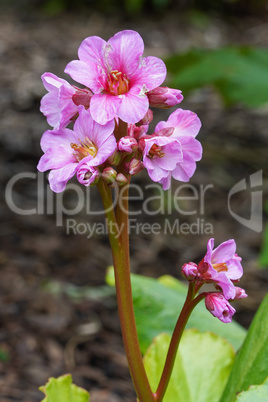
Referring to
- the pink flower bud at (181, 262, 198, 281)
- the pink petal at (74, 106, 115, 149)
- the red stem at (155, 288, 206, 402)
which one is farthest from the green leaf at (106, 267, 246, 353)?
the pink petal at (74, 106, 115, 149)

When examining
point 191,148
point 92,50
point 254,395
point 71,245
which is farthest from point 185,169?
point 71,245

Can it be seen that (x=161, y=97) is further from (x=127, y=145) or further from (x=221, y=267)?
(x=221, y=267)

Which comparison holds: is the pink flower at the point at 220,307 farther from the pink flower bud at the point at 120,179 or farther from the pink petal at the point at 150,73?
the pink petal at the point at 150,73

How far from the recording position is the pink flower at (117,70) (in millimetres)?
821

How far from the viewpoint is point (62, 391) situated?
108 centimetres

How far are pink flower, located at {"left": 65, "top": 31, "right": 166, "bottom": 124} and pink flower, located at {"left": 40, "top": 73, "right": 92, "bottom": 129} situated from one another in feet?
0.07

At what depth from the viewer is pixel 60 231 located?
110 inches

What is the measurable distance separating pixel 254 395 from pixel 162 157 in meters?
0.40

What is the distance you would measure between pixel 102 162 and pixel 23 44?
436cm

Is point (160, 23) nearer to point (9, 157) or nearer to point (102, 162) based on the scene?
point (9, 157)

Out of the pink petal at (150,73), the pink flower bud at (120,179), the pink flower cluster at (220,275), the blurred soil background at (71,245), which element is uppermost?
the blurred soil background at (71,245)

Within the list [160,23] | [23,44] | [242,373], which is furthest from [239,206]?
[160,23]

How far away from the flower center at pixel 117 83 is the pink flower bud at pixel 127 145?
0.08 metres
